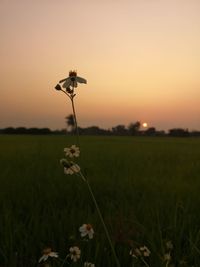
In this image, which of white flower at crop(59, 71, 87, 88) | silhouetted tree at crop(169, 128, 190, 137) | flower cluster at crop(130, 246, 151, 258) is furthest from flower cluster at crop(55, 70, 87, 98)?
silhouetted tree at crop(169, 128, 190, 137)

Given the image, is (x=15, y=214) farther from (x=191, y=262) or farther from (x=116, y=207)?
(x=191, y=262)

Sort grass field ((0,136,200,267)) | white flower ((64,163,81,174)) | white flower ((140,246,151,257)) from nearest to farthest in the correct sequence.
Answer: white flower ((64,163,81,174)) → white flower ((140,246,151,257)) → grass field ((0,136,200,267))

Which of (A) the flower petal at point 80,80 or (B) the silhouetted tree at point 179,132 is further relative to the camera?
(B) the silhouetted tree at point 179,132

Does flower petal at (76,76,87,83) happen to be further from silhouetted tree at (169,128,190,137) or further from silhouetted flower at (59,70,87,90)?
silhouetted tree at (169,128,190,137)

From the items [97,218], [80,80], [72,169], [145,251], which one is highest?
[80,80]

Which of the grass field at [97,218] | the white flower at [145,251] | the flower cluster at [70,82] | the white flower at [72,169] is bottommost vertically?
the grass field at [97,218]

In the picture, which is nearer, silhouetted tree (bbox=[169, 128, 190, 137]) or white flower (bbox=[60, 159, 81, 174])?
white flower (bbox=[60, 159, 81, 174])

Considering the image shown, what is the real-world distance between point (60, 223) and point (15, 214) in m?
0.68

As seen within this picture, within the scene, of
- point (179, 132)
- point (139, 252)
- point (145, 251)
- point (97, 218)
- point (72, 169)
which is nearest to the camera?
point (72, 169)

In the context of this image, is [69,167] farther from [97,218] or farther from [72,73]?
[97,218]

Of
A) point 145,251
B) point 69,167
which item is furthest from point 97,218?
point 69,167

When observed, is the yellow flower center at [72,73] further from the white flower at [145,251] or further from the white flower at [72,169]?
the white flower at [145,251]

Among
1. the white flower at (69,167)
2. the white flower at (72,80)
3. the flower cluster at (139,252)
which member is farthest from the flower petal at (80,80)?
the flower cluster at (139,252)

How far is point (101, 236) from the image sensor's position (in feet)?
9.49
